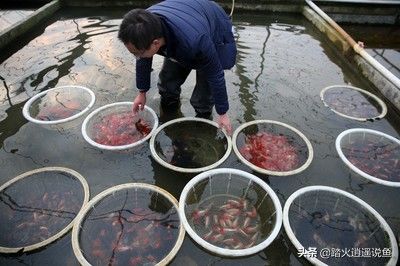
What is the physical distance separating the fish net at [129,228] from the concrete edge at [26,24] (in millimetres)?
5190

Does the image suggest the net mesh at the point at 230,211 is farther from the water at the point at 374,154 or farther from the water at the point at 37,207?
Result: the water at the point at 374,154

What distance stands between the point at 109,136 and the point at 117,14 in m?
5.50

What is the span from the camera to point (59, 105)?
17.9 feet

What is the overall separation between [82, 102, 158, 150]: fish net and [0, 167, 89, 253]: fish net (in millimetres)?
702

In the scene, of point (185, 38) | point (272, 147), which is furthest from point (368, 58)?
point (185, 38)

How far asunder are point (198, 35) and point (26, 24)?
6.21m

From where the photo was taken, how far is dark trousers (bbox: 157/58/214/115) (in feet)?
15.4

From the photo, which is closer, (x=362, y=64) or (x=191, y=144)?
(x=191, y=144)

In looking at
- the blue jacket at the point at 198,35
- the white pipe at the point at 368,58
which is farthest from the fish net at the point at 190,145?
the white pipe at the point at 368,58

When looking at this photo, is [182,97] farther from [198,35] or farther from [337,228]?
[337,228]

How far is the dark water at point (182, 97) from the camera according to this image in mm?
4145

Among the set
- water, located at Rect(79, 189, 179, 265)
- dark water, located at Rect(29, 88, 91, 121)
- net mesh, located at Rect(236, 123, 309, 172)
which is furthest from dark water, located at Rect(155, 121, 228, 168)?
dark water, located at Rect(29, 88, 91, 121)

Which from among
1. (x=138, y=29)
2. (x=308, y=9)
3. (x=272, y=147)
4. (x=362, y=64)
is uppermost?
(x=138, y=29)

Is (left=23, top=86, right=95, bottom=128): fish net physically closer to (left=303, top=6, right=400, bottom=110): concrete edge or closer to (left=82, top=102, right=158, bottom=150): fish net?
(left=82, top=102, right=158, bottom=150): fish net
